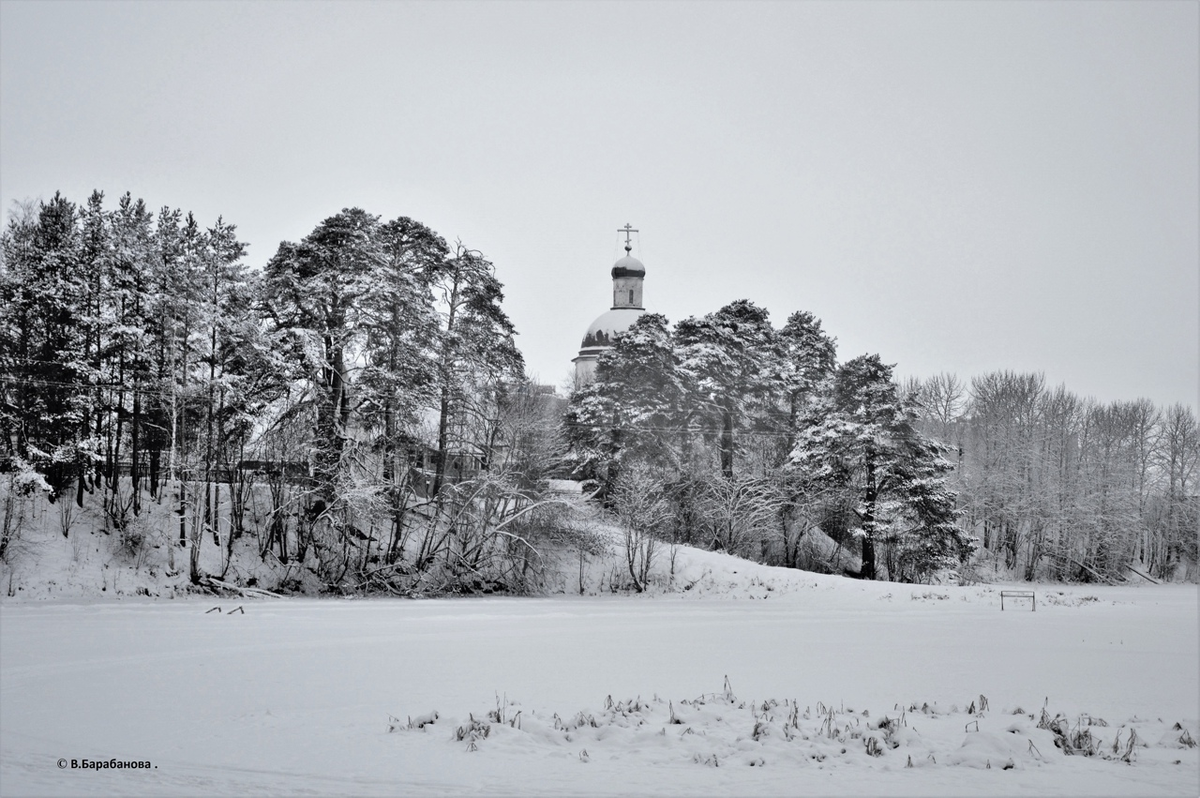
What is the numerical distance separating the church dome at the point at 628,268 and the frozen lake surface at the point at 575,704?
68840mm

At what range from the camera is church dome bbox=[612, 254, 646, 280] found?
91.9m

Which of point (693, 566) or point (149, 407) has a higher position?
point (149, 407)

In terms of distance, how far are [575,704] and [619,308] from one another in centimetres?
8071

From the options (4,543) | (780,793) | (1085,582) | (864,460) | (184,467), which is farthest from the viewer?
(1085,582)

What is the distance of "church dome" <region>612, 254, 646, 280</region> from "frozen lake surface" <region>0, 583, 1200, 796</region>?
68.8m

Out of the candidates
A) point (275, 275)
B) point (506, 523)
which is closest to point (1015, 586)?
point (506, 523)

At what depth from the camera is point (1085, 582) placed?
56344mm

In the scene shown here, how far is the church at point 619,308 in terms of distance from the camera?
88.0 meters

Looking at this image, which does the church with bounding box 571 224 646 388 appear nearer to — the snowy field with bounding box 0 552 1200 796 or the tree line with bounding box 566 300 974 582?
the tree line with bounding box 566 300 974 582

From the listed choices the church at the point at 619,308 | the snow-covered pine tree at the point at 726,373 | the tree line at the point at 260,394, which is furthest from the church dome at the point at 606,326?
the tree line at the point at 260,394

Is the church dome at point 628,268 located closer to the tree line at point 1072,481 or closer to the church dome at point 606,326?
the church dome at point 606,326

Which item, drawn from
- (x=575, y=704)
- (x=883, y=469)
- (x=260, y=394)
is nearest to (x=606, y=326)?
(x=883, y=469)

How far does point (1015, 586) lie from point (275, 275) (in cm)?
3767

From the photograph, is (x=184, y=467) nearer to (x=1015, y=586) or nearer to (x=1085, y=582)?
(x=1015, y=586)
